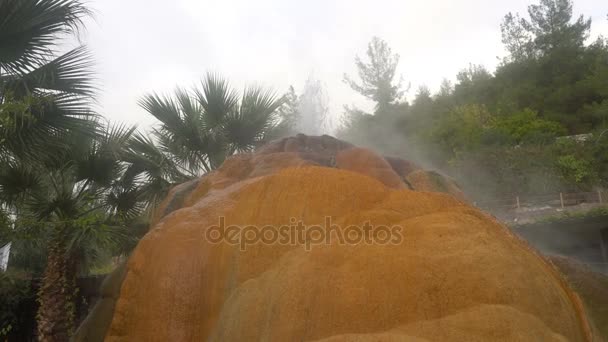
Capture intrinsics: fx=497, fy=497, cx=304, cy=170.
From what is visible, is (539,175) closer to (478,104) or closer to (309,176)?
(478,104)

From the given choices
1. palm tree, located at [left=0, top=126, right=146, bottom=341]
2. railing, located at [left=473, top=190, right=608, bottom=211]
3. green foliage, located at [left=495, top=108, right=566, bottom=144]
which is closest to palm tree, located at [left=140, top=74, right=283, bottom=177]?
palm tree, located at [left=0, top=126, right=146, bottom=341]

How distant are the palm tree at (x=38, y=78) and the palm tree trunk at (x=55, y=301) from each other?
159 centimetres

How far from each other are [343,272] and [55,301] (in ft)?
16.5

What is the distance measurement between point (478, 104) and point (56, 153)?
1428 inches

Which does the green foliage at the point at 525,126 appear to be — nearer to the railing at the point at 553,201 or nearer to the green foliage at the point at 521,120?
the green foliage at the point at 521,120

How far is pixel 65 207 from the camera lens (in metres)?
7.68

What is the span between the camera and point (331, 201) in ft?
17.6

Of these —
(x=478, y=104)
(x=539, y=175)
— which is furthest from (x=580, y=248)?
(x=478, y=104)

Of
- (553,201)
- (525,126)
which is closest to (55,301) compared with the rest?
(553,201)

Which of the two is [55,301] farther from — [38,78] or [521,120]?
[521,120]

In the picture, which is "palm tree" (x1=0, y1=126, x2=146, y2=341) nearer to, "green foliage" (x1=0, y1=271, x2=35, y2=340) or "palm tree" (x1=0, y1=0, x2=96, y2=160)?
"palm tree" (x1=0, y1=0, x2=96, y2=160)

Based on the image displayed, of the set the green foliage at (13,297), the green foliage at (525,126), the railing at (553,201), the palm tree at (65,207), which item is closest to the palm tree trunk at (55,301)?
the palm tree at (65,207)

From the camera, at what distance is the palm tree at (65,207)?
282 inches

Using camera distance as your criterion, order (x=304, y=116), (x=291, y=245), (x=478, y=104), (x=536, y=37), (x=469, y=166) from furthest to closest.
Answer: (x=536, y=37), (x=478, y=104), (x=469, y=166), (x=304, y=116), (x=291, y=245)
